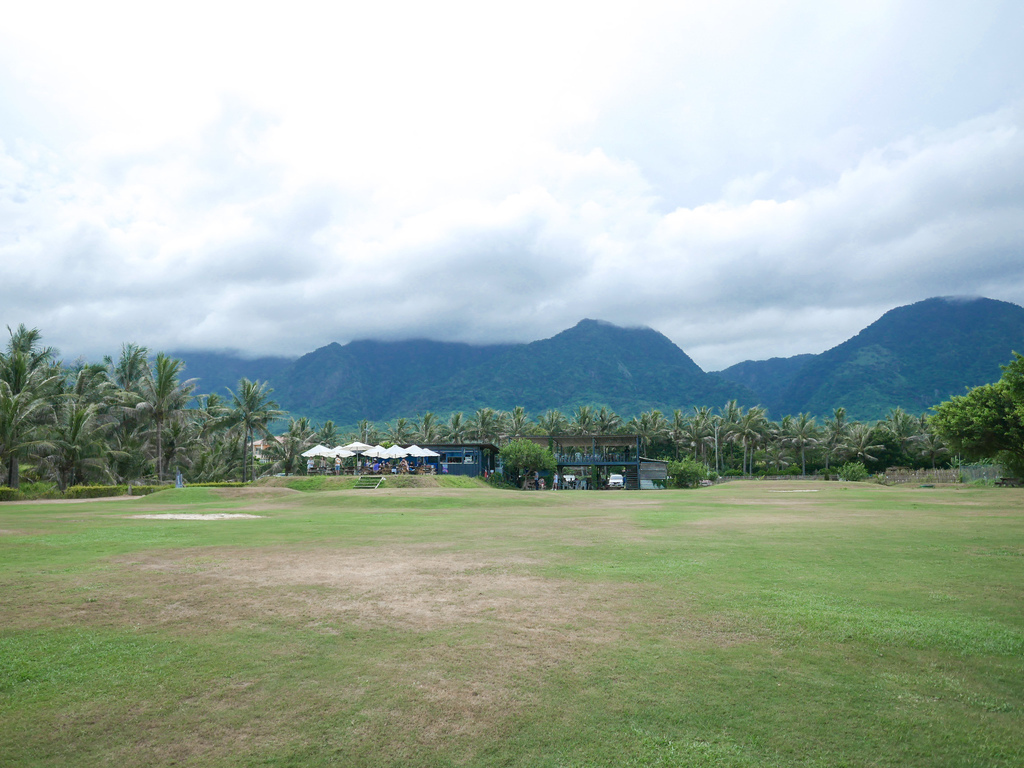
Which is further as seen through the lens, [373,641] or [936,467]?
[936,467]

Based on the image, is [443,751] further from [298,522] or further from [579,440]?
[579,440]

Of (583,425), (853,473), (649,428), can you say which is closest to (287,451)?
(583,425)

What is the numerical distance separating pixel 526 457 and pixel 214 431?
3870 cm

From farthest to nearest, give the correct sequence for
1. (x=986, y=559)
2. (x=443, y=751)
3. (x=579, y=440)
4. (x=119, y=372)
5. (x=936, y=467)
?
(x=936, y=467), (x=579, y=440), (x=119, y=372), (x=986, y=559), (x=443, y=751)

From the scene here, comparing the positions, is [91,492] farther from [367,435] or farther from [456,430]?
[456,430]

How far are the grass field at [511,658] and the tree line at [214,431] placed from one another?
130ft

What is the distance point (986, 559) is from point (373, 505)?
91.8 feet

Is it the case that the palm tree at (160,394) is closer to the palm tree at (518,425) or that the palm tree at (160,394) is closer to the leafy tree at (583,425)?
the palm tree at (518,425)

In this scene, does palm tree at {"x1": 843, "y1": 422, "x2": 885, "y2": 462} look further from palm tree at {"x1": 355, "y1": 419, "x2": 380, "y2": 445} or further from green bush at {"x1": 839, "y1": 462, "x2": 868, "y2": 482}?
palm tree at {"x1": 355, "y1": 419, "x2": 380, "y2": 445}

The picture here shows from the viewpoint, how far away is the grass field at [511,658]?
16.1ft

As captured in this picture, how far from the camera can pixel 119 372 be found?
6944cm

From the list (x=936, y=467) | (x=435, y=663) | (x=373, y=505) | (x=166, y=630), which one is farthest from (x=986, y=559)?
(x=936, y=467)

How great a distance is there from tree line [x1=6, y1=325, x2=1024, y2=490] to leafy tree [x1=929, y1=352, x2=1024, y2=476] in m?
0.20

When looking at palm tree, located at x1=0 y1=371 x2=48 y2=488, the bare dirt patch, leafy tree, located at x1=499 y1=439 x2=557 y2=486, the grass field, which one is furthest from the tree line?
the grass field
